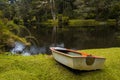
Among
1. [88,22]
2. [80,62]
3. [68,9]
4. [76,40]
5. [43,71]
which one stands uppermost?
[80,62]

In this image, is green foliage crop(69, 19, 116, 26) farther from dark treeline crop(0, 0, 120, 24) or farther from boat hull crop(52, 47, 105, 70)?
boat hull crop(52, 47, 105, 70)

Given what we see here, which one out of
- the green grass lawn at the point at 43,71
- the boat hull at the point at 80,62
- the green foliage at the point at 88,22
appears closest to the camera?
the boat hull at the point at 80,62

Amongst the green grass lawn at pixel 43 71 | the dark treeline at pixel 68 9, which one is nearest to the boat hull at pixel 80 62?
the green grass lawn at pixel 43 71

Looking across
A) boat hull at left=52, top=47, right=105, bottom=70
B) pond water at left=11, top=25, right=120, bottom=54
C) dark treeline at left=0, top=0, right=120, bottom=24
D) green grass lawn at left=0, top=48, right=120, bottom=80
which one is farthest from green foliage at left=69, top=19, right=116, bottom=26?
boat hull at left=52, top=47, right=105, bottom=70

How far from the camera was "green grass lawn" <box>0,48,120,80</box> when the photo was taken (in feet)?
22.5

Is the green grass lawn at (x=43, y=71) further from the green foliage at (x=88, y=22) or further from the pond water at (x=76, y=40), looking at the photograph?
the green foliage at (x=88, y=22)

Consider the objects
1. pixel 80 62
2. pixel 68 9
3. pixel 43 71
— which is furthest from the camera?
pixel 68 9

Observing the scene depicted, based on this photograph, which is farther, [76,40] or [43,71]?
[76,40]

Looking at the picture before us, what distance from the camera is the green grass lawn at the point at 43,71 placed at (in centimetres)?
685

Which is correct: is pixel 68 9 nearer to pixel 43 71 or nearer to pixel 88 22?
pixel 88 22

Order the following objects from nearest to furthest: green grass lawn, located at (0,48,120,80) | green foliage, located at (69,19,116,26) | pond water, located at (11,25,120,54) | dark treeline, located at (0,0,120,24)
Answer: green grass lawn, located at (0,48,120,80) < pond water, located at (11,25,120,54) < green foliage, located at (69,19,116,26) < dark treeline, located at (0,0,120,24)

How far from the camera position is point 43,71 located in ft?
23.5

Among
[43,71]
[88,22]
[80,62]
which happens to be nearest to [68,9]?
[88,22]

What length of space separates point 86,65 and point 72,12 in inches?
1574
